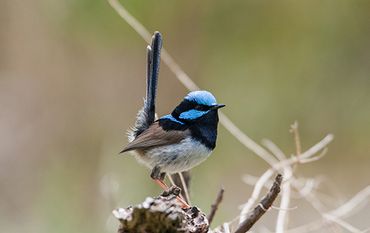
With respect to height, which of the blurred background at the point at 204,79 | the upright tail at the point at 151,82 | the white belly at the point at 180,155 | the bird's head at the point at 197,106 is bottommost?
the white belly at the point at 180,155

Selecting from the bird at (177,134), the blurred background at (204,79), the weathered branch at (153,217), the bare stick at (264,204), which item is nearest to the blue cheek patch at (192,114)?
the bird at (177,134)

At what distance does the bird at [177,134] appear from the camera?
319cm

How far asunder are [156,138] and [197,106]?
0.77ft

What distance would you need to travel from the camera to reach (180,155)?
10.5 feet

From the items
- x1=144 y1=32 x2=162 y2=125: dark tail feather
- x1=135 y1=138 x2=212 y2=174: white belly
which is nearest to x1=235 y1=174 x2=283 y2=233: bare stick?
x1=135 y1=138 x2=212 y2=174: white belly

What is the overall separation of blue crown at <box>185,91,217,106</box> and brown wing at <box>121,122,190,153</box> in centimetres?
17

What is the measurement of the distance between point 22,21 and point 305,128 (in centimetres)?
250

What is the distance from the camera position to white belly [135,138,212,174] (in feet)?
10.5

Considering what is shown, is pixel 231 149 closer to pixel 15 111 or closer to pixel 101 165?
pixel 101 165

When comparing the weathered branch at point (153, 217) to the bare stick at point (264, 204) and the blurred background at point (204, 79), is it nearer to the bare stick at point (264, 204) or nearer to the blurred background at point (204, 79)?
the bare stick at point (264, 204)

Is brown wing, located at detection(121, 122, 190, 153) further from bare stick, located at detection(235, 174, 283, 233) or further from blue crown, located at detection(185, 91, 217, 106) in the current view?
bare stick, located at detection(235, 174, 283, 233)

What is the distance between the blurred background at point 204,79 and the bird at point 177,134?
214cm

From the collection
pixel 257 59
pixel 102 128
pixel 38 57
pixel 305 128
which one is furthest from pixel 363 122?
pixel 38 57

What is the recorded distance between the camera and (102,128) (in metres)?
5.76
